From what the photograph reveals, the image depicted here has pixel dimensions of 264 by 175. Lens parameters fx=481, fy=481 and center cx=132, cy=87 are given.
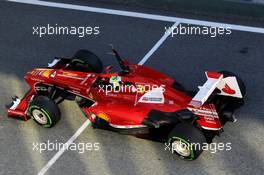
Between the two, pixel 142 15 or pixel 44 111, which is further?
pixel 142 15

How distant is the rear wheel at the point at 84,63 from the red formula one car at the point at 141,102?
8.6 inches

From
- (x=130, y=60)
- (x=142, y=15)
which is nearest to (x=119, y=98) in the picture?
(x=130, y=60)

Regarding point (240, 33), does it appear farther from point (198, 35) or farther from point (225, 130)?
point (225, 130)

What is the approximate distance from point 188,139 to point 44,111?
219 cm

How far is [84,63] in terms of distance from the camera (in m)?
7.78

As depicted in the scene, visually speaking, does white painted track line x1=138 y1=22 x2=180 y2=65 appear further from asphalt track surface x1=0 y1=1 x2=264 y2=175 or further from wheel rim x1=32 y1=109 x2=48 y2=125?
wheel rim x1=32 y1=109 x2=48 y2=125

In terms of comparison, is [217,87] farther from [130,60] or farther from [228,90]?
[130,60]

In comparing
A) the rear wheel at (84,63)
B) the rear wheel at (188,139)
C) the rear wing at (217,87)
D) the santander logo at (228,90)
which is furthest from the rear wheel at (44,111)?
the santander logo at (228,90)

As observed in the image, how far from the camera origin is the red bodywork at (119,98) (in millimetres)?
6633

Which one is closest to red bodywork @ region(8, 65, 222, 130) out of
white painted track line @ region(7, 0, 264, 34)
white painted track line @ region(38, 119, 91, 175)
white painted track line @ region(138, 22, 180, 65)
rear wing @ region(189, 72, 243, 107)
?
rear wing @ region(189, 72, 243, 107)

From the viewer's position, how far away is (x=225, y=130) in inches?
279

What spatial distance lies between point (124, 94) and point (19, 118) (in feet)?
5.80

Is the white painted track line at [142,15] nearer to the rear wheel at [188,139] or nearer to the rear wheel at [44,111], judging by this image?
the rear wheel at [44,111]

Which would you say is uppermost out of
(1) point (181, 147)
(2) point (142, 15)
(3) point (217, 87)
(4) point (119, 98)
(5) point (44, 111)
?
(2) point (142, 15)
